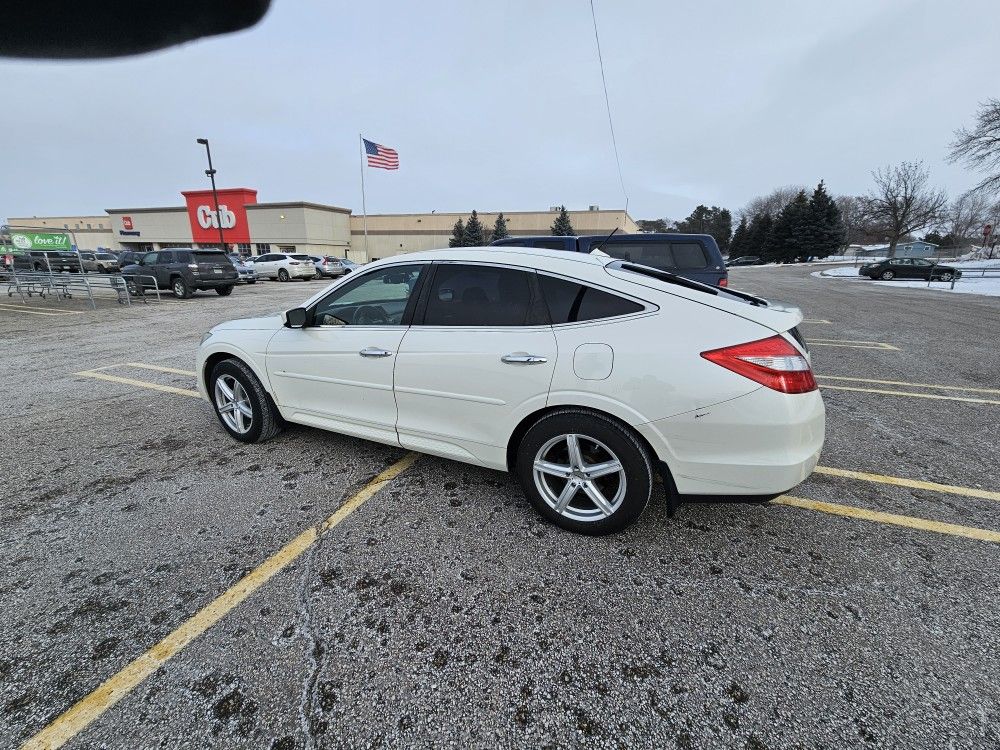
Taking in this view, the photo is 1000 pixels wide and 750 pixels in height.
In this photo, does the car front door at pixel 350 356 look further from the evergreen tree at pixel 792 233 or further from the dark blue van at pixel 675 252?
the evergreen tree at pixel 792 233

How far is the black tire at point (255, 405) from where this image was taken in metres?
3.70

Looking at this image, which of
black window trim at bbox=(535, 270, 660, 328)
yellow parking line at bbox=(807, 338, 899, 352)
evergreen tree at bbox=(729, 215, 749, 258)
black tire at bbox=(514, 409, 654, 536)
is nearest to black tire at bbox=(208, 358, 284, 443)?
black tire at bbox=(514, 409, 654, 536)

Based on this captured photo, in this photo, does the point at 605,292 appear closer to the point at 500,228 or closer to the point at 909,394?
the point at 909,394

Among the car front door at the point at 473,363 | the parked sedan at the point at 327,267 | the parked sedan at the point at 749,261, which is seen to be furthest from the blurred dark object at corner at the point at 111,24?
the parked sedan at the point at 749,261

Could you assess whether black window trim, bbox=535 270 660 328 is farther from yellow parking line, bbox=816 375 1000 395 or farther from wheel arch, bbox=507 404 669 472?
yellow parking line, bbox=816 375 1000 395

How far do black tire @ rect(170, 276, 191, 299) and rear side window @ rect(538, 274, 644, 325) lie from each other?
17441mm

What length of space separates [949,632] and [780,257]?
77.0 m

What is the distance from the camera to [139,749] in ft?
4.99

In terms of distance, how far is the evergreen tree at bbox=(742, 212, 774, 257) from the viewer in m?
71.6

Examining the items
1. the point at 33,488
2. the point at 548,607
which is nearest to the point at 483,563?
the point at 548,607

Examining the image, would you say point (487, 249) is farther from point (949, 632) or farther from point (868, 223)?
point (868, 223)

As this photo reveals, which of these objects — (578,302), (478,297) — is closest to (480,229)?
(478,297)

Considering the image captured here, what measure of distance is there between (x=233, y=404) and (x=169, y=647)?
2.34 metres

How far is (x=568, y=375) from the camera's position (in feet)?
7.93
